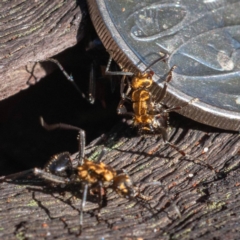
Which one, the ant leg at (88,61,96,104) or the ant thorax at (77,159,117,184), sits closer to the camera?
the ant thorax at (77,159,117,184)

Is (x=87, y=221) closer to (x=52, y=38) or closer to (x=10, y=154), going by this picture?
(x=52, y=38)

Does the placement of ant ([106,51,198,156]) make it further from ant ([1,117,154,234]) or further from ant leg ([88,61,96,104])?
ant ([1,117,154,234])

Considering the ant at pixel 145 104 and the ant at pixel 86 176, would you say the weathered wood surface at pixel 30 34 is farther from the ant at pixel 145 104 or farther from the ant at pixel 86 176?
the ant at pixel 86 176

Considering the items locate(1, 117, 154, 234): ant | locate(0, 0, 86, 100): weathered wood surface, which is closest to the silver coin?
locate(0, 0, 86, 100): weathered wood surface

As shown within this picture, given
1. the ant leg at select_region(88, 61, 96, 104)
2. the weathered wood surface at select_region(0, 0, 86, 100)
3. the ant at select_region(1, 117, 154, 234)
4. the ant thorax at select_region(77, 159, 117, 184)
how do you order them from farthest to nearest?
the ant leg at select_region(88, 61, 96, 104) → the weathered wood surface at select_region(0, 0, 86, 100) → the ant thorax at select_region(77, 159, 117, 184) → the ant at select_region(1, 117, 154, 234)

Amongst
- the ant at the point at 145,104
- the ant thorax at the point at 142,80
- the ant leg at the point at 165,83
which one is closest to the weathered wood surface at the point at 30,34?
the ant at the point at 145,104

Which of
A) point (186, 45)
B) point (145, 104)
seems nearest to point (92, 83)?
point (145, 104)
